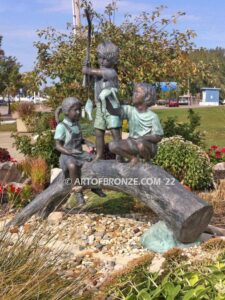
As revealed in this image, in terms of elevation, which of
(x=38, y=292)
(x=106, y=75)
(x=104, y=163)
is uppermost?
(x=106, y=75)

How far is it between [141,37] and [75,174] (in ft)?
20.5

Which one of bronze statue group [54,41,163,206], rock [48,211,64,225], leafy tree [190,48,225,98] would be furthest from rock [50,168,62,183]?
leafy tree [190,48,225,98]

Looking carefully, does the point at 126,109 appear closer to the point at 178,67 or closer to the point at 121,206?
the point at 121,206

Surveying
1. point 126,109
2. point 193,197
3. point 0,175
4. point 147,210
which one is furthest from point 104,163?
point 0,175

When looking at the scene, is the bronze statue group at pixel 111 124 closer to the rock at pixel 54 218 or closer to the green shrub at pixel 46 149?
the rock at pixel 54 218

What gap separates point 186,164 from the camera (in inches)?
322

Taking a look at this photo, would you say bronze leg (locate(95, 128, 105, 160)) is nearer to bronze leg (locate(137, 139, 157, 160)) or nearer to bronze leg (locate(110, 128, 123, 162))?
bronze leg (locate(110, 128, 123, 162))

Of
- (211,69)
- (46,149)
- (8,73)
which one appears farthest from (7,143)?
(8,73)

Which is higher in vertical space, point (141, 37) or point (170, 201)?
point (141, 37)

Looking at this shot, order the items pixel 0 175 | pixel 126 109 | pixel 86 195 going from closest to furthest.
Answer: pixel 126 109 < pixel 86 195 < pixel 0 175

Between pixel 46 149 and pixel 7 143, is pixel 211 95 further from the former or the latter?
pixel 46 149

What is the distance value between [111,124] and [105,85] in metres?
0.57

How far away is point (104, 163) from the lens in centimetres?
548

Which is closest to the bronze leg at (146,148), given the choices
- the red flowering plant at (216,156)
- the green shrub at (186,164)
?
the green shrub at (186,164)
